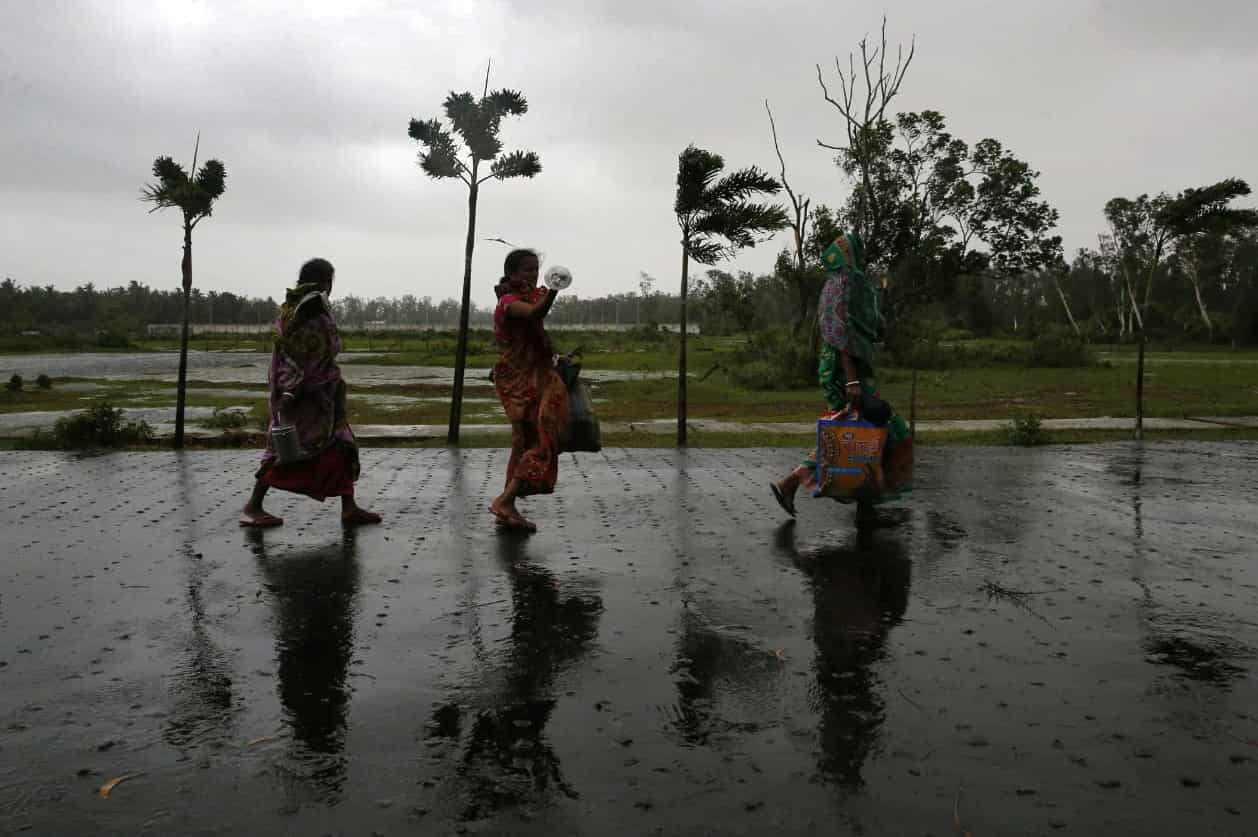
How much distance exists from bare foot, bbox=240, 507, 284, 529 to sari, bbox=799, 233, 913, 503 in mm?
3562

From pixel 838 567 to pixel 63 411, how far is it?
59.9 feet

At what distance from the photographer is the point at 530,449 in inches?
255

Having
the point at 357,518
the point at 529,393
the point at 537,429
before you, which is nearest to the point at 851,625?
the point at 537,429

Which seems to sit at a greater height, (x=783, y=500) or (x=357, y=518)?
(x=783, y=500)

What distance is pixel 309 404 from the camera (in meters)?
6.50

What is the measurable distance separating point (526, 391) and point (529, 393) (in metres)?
0.02

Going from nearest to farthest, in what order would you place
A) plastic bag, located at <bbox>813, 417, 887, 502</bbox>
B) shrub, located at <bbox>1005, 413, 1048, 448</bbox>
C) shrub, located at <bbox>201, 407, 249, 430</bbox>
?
1. plastic bag, located at <bbox>813, 417, 887, 502</bbox>
2. shrub, located at <bbox>1005, 413, 1048, 448</bbox>
3. shrub, located at <bbox>201, 407, 249, 430</bbox>

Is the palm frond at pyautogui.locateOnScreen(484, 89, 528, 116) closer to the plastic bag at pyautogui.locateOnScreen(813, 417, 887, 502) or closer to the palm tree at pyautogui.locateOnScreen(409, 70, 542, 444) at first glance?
the palm tree at pyautogui.locateOnScreen(409, 70, 542, 444)

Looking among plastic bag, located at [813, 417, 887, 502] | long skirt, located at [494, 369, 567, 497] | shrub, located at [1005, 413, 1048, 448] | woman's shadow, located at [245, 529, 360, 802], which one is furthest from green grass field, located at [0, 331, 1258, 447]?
woman's shadow, located at [245, 529, 360, 802]

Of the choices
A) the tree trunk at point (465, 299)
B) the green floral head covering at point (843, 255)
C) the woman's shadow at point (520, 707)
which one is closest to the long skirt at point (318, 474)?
the woman's shadow at point (520, 707)

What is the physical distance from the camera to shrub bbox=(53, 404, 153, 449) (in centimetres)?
1180

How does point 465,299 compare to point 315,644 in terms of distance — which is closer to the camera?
point 315,644

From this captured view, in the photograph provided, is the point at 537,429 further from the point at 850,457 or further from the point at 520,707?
the point at 520,707

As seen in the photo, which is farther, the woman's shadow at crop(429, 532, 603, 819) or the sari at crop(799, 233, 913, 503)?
the sari at crop(799, 233, 913, 503)
